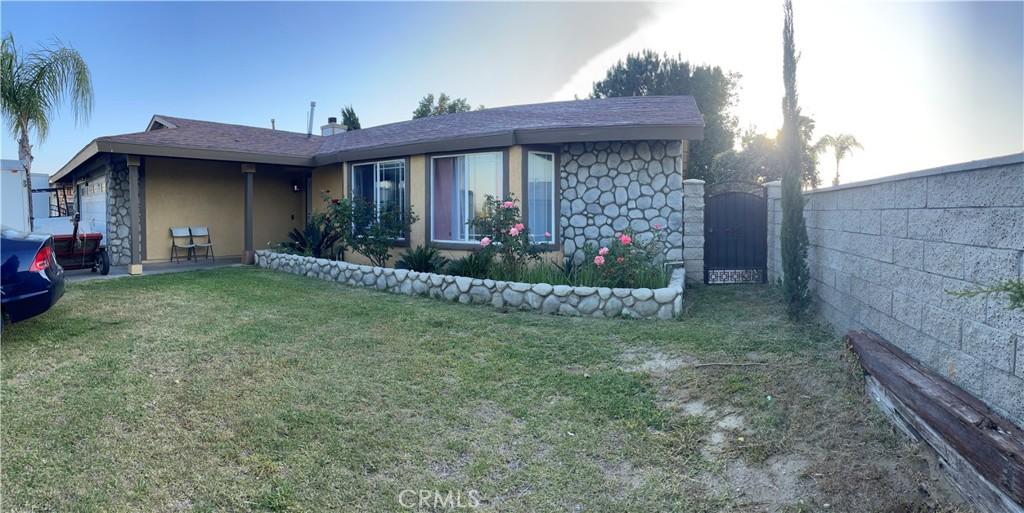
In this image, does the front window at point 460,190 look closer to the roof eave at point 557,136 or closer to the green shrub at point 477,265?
the roof eave at point 557,136

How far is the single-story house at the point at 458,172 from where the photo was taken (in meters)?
8.80

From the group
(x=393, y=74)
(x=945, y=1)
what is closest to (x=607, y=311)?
(x=945, y=1)

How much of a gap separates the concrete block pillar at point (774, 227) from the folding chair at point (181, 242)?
11.9 meters

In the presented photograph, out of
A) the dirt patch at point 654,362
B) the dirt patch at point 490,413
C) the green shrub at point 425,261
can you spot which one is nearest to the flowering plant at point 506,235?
the green shrub at point 425,261

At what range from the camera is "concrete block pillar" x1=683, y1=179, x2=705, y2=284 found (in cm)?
911

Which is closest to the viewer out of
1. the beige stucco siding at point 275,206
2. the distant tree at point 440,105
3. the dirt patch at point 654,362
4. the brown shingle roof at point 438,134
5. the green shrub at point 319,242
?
the dirt patch at point 654,362

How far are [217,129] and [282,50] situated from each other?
258 centimetres

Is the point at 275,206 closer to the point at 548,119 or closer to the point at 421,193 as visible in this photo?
the point at 421,193

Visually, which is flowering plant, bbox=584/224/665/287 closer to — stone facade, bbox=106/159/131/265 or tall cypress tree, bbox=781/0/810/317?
tall cypress tree, bbox=781/0/810/317

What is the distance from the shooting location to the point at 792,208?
6016 millimetres

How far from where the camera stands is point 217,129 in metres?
13.2

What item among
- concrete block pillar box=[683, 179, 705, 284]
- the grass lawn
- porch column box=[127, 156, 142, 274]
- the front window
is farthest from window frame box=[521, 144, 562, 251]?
porch column box=[127, 156, 142, 274]

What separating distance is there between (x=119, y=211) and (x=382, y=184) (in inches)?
234

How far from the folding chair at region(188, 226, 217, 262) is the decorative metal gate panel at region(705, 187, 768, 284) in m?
10.8
